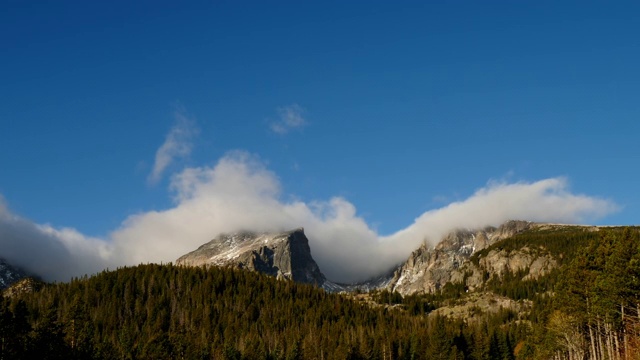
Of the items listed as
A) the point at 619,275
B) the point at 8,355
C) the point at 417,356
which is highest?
the point at 619,275

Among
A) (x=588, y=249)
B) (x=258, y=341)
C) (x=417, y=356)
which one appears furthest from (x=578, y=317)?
(x=258, y=341)

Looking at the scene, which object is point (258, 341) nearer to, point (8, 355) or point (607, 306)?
point (8, 355)

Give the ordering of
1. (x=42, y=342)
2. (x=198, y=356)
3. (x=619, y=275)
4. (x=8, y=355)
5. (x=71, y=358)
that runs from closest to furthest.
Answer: (x=619, y=275) < (x=8, y=355) < (x=42, y=342) < (x=71, y=358) < (x=198, y=356)

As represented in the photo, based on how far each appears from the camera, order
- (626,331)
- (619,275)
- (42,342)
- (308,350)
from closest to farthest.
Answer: (619,275)
(626,331)
(42,342)
(308,350)

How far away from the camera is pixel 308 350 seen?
183m

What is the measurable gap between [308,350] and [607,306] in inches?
4762

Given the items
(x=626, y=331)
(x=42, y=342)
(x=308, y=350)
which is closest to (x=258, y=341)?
(x=308, y=350)

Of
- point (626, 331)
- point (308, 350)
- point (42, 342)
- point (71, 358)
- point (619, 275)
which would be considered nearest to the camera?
point (619, 275)

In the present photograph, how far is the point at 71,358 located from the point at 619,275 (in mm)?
85304

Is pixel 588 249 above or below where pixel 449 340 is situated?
above

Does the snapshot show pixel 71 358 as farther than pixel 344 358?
No

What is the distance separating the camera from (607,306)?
7444 centimetres

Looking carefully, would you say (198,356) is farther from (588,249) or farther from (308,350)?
(588,249)

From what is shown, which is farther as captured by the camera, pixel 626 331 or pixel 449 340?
pixel 449 340
